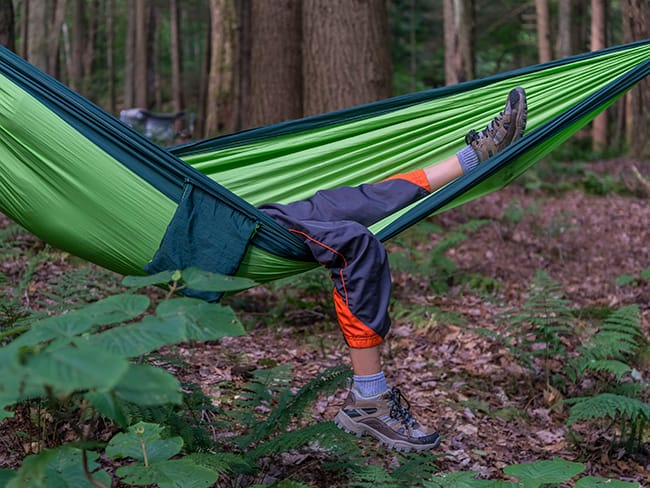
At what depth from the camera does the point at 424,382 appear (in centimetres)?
261

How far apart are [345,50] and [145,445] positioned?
327cm

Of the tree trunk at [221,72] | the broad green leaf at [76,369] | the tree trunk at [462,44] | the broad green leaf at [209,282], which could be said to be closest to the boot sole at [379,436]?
the broad green leaf at [209,282]

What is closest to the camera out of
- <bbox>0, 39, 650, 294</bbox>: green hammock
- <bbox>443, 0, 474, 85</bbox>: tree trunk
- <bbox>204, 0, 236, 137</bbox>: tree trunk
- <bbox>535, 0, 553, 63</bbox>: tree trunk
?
<bbox>0, 39, 650, 294</bbox>: green hammock

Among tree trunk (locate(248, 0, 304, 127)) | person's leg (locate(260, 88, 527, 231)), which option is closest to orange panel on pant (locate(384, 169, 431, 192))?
person's leg (locate(260, 88, 527, 231))

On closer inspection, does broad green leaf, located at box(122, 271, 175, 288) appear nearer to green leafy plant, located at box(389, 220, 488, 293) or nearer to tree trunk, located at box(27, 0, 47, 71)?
green leafy plant, located at box(389, 220, 488, 293)

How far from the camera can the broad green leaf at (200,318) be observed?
0.91 metres

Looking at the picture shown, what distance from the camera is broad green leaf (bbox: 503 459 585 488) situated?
1384mm

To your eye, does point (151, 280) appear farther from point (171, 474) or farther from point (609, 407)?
point (609, 407)

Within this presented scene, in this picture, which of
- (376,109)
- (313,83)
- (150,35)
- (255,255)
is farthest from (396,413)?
(150,35)

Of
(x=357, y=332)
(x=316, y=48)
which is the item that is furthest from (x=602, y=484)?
(x=316, y=48)

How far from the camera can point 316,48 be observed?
418 cm

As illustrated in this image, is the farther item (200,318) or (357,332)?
(357,332)

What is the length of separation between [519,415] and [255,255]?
3.64 feet

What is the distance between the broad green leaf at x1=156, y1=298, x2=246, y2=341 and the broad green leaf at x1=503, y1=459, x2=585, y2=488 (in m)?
0.77
